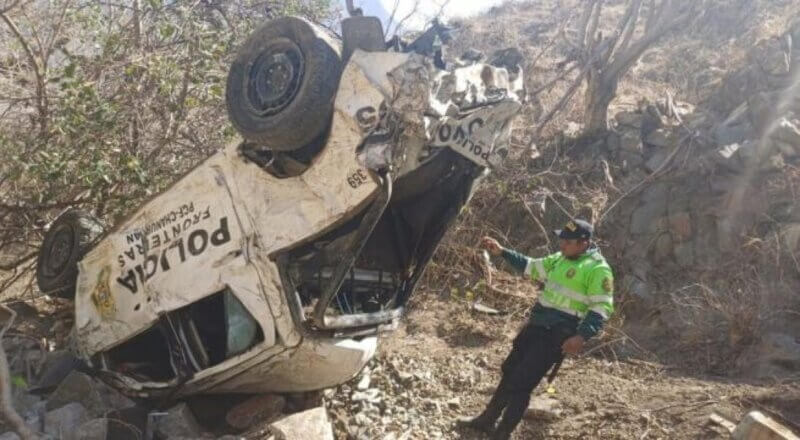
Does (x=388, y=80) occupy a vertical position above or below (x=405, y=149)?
above

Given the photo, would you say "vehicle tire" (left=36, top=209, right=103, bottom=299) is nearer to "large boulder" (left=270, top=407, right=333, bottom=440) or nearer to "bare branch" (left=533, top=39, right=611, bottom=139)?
"large boulder" (left=270, top=407, right=333, bottom=440)

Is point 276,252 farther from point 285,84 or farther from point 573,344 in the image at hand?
point 573,344

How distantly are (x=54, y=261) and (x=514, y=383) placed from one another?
3374 millimetres

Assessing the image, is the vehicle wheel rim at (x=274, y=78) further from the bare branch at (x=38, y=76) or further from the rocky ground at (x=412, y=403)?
the bare branch at (x=38, y=76)

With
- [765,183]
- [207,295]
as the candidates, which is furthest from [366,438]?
[765,183]

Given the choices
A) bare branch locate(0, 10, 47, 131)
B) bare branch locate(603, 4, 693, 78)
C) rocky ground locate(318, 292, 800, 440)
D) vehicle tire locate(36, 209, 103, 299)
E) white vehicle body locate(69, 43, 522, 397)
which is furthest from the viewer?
bare branch locate(603, 4, 693, 78)

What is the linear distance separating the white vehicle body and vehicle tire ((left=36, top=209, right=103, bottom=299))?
0.30m

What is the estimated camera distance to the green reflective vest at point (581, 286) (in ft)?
12.9

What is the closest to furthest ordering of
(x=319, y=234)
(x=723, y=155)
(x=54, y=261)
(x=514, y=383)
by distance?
(x=319, y=234)
(x=514, y=383)
(x=54, y=261)
(x=723, y=155)

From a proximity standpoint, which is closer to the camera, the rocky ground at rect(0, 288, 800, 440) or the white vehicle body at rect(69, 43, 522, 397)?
the white vehicle body at rect(69, 43, 522, 397)

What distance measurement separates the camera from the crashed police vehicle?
3229mm

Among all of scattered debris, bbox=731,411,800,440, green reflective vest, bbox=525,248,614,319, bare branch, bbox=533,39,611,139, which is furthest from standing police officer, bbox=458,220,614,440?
bare branch, bbox=533,39,611,139

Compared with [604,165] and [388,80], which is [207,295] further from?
[604,165]

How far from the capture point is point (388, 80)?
3.12 meters
